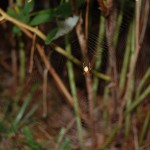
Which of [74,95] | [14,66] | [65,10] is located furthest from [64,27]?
[14,66]

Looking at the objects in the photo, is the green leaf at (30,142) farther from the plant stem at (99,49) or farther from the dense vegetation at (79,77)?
the plant stem at (99,49)

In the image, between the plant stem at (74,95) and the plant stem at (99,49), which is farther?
the plant stem at (74,95)

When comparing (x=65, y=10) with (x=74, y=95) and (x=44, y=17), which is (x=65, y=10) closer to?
(x=44, y=17)

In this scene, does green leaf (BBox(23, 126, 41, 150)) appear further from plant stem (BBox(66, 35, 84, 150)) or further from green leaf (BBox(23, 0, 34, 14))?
green leaf (BBox(23, 0, 34, 14))

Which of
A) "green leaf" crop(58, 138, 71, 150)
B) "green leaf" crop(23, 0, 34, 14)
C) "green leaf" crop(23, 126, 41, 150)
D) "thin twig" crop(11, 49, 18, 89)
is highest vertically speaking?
"green leaf" crop(23, 0, 34, 14)

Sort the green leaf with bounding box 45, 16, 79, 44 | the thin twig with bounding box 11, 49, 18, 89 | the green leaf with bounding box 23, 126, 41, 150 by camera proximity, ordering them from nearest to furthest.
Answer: the green leaf with bounding box 45, 16, 79, 44
the green leaf with bounding box 23, 126, 41, 150
the thin twig with bounding box 11, 49, 18, 89

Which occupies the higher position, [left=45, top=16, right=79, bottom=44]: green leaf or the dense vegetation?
[left=45, top=16, right=79, bottom=44]: green leaf

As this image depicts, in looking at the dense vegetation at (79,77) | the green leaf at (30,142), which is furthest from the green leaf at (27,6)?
the green leaf at (30,142)

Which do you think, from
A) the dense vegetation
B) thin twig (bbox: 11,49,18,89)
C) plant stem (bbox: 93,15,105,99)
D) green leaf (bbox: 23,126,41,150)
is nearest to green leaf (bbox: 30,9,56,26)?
the dense vegetation
